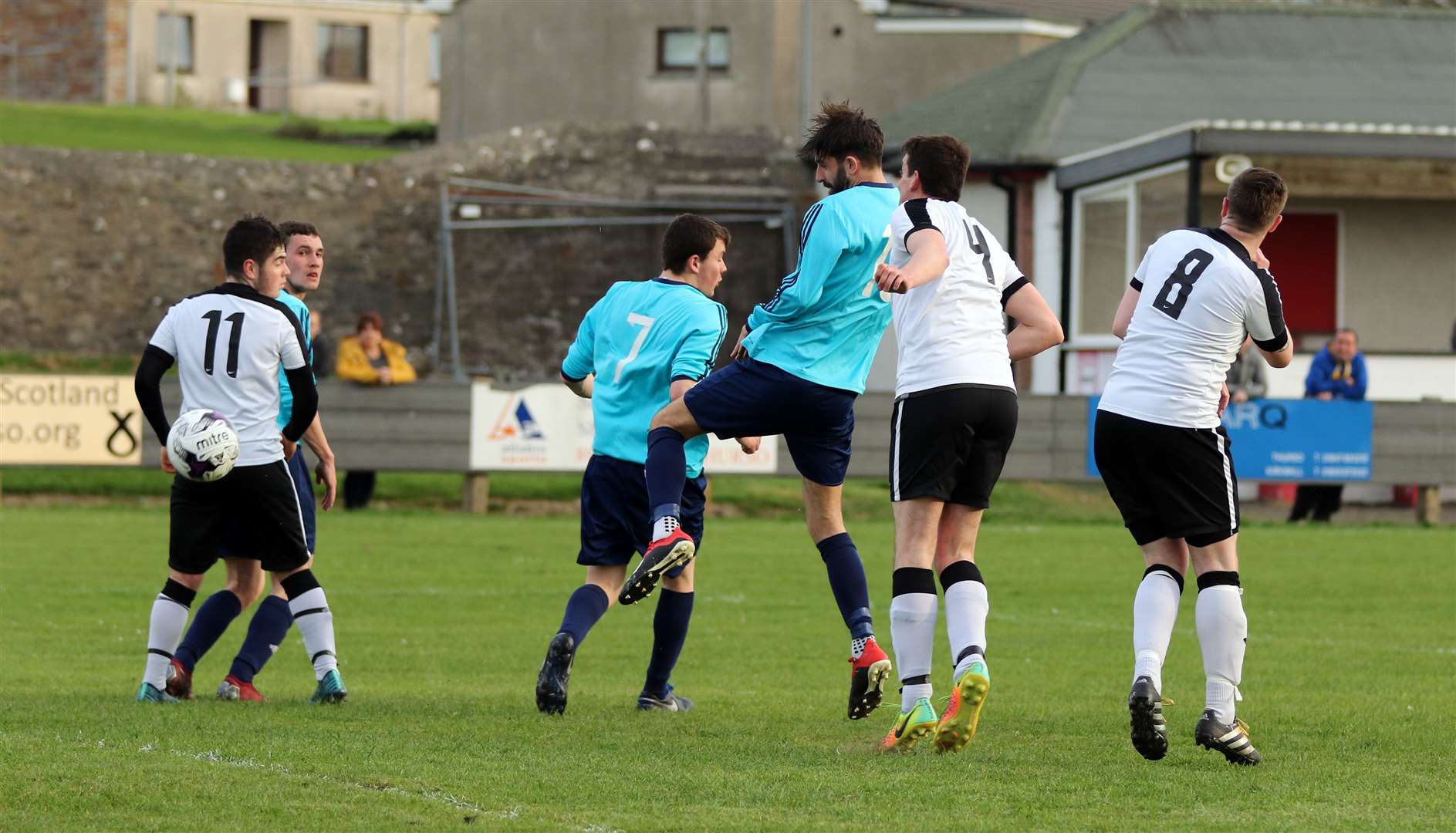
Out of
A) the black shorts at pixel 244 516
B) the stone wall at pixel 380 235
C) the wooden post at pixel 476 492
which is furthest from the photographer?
the stone wall at pixel 380 235

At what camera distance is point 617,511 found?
7840 mm

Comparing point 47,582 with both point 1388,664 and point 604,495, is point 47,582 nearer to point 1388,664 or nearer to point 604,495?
point 604,495

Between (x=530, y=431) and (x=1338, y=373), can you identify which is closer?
(x=530, y=431)

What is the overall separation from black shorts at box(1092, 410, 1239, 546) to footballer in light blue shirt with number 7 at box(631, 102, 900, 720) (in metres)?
1.03

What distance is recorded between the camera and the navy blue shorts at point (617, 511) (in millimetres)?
7770

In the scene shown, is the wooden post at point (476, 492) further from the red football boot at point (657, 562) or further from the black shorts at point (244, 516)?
the red football boot at point (657, 562)

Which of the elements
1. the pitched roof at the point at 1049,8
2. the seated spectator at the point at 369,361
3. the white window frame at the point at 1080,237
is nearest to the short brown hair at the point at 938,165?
the seated spectator at the point at 369,361

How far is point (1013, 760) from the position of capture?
643cm

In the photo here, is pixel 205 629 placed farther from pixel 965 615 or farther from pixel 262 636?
pixel 965 615

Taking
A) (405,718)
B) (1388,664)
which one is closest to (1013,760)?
(405,718)

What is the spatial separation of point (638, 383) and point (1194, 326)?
2.33 metres

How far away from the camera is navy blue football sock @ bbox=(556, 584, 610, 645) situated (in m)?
7.58

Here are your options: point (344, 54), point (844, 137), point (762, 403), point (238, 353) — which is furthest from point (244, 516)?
point (344, 54)

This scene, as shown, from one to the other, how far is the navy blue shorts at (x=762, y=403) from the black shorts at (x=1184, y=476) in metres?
1.05
